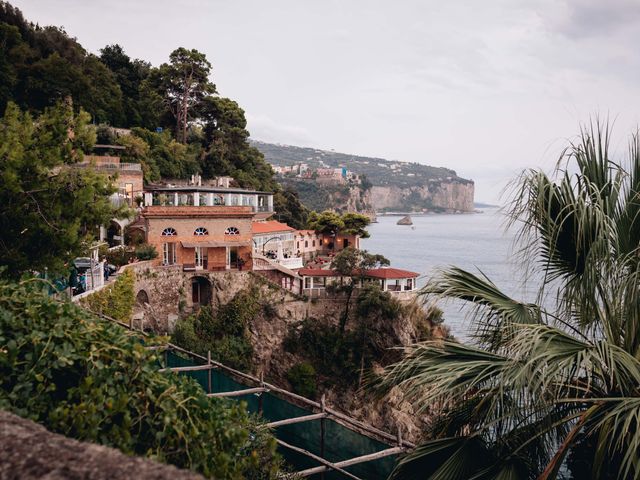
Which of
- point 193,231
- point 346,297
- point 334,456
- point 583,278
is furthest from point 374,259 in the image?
point 583,278

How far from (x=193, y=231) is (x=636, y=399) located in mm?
25732

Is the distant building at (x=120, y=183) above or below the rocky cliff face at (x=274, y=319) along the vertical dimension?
above

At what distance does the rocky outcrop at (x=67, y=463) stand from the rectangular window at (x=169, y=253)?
25.6 meters

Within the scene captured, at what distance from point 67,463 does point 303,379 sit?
85.4 ft

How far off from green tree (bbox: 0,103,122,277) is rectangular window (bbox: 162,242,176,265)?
603 inches

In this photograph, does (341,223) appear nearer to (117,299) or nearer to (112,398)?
(117,299)

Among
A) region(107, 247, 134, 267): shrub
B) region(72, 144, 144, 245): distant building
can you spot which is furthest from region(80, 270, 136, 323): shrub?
region(72, 144, 144, 245): distant building

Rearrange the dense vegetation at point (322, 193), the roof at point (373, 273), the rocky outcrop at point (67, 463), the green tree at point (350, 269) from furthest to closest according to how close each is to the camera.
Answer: the dense vegetation at point (322, 193) < the roof at point (373, 273) < the green tree at point (350, 269) < the rocky outcrop at point (67, 463)

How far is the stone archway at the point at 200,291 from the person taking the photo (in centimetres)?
2805

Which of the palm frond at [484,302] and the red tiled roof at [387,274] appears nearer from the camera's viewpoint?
the palm frond at [484,302]

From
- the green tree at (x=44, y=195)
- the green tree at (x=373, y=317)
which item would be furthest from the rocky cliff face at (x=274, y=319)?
the green tree at (x=44, y=195)

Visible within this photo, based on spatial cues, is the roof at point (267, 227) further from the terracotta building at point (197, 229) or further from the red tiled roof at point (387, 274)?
the red tiled roof at point (387, 274)

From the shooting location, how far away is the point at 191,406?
350 centimetres

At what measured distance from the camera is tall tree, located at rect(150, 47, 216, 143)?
146 feet
